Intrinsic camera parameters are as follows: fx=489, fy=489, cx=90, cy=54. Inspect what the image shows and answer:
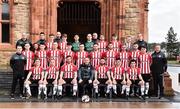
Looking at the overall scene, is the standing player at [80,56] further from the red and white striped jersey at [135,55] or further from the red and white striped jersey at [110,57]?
the red and white striped jersey at [135,55]

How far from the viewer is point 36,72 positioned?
1461cm

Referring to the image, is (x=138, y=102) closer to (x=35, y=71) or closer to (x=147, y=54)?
(x=147, y=54)

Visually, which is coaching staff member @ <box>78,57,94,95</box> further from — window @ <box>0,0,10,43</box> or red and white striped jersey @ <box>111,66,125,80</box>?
window @ <box>0,0,10,43</box>

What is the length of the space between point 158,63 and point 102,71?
5.60 ft

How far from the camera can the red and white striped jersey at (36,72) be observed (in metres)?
14.6

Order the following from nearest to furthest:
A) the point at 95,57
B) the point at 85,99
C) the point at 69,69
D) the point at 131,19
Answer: the point at 85,99
the point at 69,69
the point at 95,57
the point at 131,19

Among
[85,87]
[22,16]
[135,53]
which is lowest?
[85,87]

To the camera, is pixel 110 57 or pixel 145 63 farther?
pixel 110 57

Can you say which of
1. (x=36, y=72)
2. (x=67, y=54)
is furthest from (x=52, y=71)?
(x=67, y=54)

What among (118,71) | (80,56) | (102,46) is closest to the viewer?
(118,71)

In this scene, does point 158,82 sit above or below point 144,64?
below

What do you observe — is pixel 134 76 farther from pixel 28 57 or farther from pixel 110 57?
pixel 28 57

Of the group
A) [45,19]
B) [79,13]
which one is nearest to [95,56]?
[45,19]

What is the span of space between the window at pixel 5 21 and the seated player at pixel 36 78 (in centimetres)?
510
